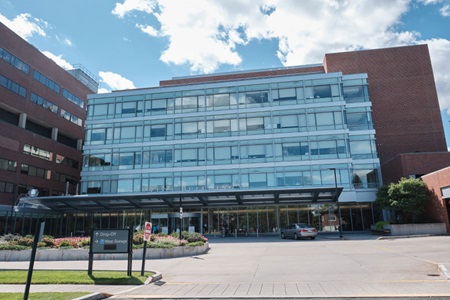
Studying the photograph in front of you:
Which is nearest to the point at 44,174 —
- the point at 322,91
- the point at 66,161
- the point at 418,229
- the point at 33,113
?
the point at 66,161

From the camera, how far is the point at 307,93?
138 ft

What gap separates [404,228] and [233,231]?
671 inches

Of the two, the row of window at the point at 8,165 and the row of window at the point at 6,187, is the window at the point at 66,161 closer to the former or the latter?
the row of window at the point at 8,165

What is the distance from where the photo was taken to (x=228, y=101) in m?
43.6

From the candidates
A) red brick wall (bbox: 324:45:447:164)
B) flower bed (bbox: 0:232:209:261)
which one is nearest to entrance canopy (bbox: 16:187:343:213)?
red brick wall (bbox: 324:45:447:164)

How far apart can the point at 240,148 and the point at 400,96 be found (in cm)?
2181

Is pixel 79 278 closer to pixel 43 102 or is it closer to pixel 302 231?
pixel 302 231

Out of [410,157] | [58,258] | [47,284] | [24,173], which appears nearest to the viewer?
[47,284]

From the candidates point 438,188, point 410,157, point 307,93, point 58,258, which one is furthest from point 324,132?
point 58,258

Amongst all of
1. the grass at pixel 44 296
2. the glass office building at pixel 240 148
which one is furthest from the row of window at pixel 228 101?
the grass at pixel 44 296

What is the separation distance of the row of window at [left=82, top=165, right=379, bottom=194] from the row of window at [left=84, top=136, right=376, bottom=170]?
1.47 m

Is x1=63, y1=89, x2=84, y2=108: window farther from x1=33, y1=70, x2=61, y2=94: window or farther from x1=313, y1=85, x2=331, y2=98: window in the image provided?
x1=313, y1=85, x2=331, y2=98: window

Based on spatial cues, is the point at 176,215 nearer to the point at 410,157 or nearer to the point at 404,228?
the point at 404,228

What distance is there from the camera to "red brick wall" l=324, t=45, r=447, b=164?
143 ft
